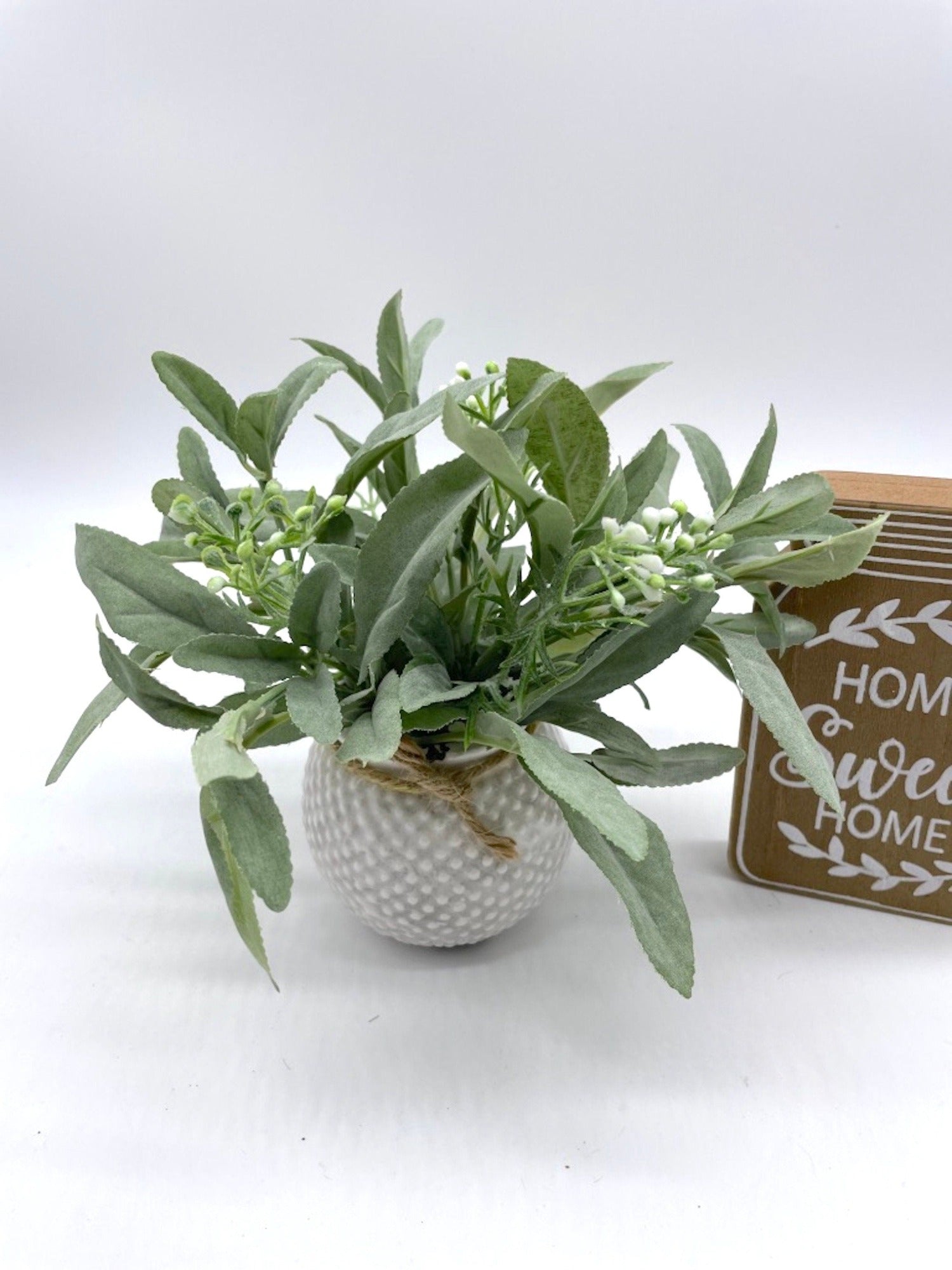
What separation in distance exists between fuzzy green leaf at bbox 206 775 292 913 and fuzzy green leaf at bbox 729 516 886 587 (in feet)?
1.21

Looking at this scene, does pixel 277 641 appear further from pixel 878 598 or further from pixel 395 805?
pixel 878 598

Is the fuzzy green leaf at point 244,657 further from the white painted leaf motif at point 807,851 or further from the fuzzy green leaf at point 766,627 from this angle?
the white painted leaf motif at point 807,851

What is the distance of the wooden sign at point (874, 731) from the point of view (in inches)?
34.8

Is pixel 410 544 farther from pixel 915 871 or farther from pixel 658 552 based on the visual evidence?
pixel 915 871

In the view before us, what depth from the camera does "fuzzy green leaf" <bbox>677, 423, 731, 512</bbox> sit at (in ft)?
2.94

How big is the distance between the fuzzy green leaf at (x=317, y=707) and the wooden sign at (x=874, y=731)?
41cm

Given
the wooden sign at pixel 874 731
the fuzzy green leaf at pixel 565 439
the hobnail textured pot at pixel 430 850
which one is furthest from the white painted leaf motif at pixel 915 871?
the fuzzy green leaf at pixel 565 439

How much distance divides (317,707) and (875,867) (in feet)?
1.80

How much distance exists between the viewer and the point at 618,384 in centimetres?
84

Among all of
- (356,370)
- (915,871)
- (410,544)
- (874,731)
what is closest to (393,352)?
(356,370)

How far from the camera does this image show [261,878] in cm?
61

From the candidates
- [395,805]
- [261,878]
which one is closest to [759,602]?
[395,805]

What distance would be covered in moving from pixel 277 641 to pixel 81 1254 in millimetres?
377

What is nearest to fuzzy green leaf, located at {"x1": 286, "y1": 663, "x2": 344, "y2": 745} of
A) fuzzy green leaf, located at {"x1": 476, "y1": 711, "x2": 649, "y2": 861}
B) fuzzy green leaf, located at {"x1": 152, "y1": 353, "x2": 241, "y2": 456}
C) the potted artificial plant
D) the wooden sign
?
the potted artificial plant
